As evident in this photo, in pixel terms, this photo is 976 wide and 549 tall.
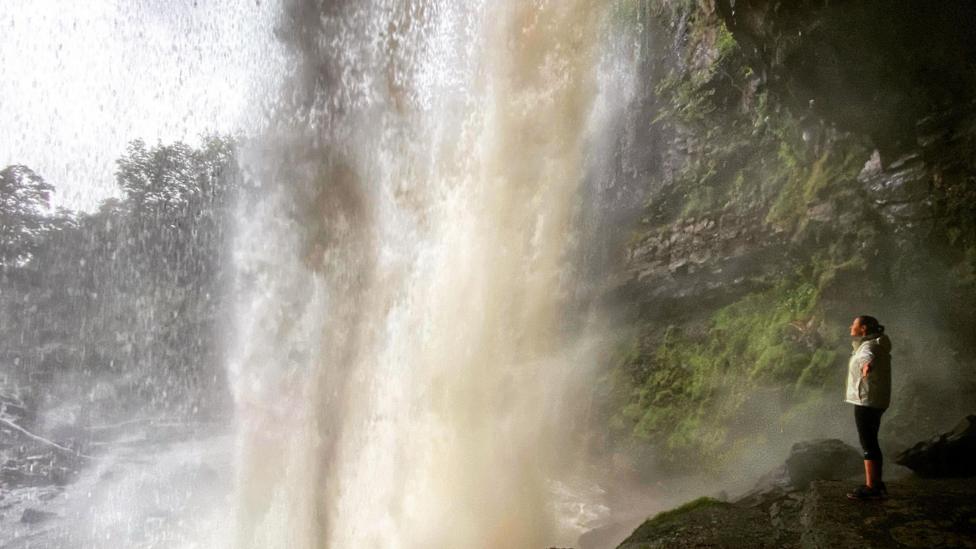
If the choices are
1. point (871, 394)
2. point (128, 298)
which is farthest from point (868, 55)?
point (128, 298)

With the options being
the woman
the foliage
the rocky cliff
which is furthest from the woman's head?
the foliage

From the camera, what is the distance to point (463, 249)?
14.4m

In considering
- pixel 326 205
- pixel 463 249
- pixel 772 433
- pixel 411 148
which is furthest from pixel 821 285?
pixel 326 205

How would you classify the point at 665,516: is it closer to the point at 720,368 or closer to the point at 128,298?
the point at 720,368

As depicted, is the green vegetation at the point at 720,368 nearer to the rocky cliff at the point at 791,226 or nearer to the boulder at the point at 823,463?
the rocky cliff at the point at 791,226

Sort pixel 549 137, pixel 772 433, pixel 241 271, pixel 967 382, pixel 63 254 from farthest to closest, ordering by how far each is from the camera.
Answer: pixel 63 254 < pixel 241 271 < pixel 549 137 < pixel 772 433 < pixel 967 382

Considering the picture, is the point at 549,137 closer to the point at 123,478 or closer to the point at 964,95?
the point at 964,95

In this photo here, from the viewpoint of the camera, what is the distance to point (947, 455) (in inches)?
205

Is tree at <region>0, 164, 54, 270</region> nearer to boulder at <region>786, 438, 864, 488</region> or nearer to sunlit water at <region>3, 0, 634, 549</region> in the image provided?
sunlit water at <region>3, 0, 634, 549</region>

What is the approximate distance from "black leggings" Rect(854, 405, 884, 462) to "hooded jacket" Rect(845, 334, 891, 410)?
62 mm

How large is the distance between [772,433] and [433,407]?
275 inches

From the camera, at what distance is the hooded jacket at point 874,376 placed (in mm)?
4594

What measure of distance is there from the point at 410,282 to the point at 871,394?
1029cm

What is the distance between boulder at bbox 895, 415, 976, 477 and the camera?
5121mm
